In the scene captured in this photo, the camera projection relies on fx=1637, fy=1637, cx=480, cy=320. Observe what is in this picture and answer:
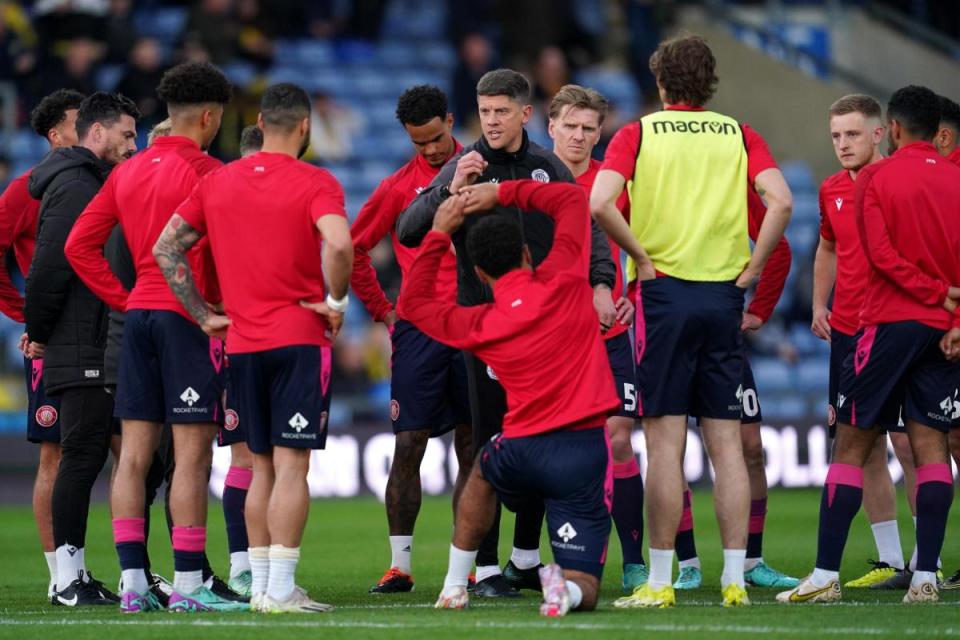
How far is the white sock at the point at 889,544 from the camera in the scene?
29.6ft

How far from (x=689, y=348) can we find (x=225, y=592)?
2610 millimetres

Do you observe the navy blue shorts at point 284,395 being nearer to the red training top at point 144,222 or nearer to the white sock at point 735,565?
the red training top at point 144,222

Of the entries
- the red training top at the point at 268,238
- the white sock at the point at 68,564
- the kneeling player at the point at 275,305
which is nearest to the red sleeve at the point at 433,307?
the kneeling player at the point at 275,305

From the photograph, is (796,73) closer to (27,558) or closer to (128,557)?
(27,558)

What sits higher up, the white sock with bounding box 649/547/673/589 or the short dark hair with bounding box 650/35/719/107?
the short dark hair with bounding box 650/35/719/107

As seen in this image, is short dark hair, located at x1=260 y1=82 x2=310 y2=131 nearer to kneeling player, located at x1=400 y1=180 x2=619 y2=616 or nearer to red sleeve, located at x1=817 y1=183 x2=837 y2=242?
kneeling player, located at x1=400 y1=180 x2=619 y2=616

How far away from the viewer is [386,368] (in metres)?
16.6

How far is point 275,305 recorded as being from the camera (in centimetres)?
745

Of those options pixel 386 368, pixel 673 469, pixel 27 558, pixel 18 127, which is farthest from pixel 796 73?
pixel 673 469

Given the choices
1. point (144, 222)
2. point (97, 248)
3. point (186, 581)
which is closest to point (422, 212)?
point (144, 222)

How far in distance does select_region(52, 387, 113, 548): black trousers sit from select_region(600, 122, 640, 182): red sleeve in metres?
2.91

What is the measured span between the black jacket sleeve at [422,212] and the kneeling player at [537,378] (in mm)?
508

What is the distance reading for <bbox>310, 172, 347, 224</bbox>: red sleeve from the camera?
7375mm

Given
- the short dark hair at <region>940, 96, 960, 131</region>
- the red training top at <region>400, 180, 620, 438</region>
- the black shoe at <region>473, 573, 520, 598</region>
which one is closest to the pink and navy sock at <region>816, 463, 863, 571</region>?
the red training top at <region>400, 180, 620, 438</region>
